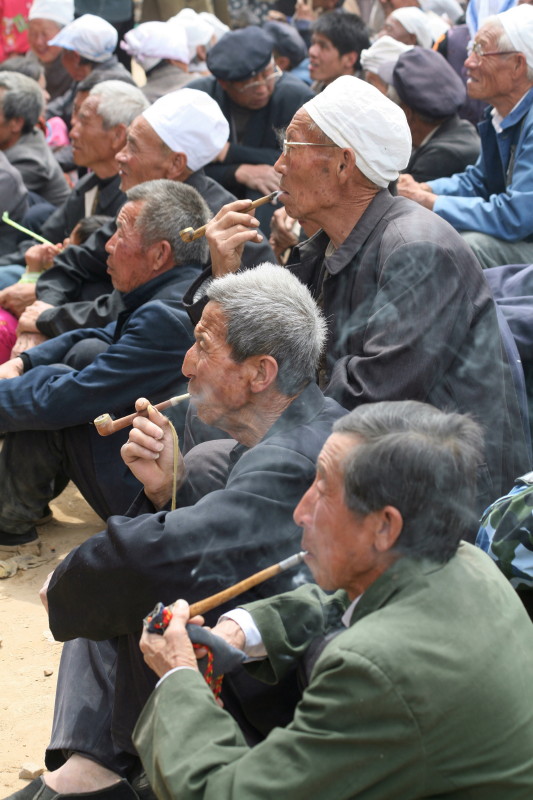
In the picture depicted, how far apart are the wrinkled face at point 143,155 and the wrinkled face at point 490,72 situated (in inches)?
62.0

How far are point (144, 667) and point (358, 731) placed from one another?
1.00 meters

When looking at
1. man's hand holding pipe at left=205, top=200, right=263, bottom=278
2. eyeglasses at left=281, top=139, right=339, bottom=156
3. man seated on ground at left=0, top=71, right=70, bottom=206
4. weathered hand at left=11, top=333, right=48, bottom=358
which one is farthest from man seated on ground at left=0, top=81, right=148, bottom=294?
eyeglasses at left=281, top=139, right=339, bottom=156

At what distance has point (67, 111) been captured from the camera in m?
9.66

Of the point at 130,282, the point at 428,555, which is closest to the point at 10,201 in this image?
the point at 130,282

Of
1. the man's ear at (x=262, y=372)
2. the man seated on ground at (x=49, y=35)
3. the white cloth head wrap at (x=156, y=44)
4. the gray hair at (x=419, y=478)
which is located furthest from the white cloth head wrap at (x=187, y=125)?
the man seated on ground at (x=49, y=35)

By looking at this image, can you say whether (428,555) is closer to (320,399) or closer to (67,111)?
(320,399)

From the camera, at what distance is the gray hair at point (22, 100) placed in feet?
23.7

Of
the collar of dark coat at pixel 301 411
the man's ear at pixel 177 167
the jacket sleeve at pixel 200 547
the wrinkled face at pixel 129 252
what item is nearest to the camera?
the jacket sleeve at pixel 200 547

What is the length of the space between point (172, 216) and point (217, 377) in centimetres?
156

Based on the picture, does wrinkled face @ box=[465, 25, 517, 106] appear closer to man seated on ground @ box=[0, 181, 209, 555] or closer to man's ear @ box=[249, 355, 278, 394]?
man seated on ground @ box=[0, 181, 209, 555]

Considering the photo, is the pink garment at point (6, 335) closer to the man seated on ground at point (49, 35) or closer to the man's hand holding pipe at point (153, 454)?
the man's hand holding pipe at point (153, 454)

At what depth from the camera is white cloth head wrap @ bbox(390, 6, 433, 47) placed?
7816 millimetres

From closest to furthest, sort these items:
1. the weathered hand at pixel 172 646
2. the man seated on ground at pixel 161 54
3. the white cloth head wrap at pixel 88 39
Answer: the weathered hand at pixel 172 646
the man seated on ground at pixel 161 54
the white cloth head wrap at pixel 88 39

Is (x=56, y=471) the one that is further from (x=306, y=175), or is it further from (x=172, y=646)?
(x=172, y=646)
